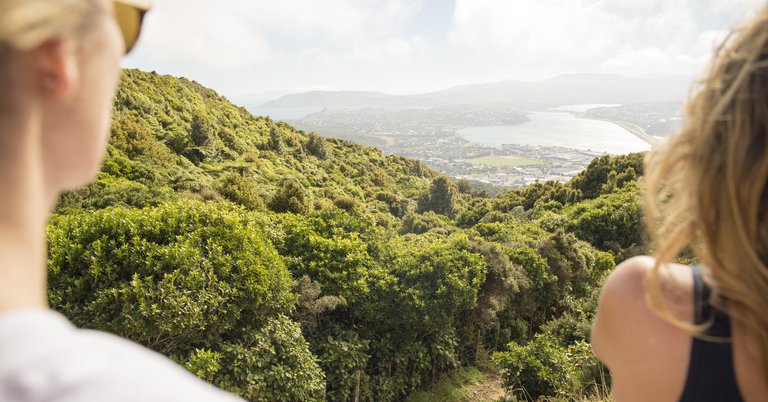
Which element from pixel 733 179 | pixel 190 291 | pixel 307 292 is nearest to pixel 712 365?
pixel 733 179

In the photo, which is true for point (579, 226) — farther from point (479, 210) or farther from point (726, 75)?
point (726, 75)

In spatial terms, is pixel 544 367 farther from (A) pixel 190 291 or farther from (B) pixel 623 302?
(B) pixel 623 302

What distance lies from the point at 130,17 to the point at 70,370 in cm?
68

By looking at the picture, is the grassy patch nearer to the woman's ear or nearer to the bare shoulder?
the bare shoulder

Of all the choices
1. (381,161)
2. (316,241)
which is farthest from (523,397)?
(381,161)

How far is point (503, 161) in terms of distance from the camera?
2891 inches

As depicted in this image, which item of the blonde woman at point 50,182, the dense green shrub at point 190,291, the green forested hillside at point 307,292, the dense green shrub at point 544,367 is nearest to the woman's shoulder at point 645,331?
the blonde woman at point 50,182

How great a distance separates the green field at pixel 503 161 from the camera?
222 feet

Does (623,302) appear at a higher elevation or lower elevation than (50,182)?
lower

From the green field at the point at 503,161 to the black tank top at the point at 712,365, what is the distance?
6680 centimetres

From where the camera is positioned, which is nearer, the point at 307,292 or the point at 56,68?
the point at 56,68

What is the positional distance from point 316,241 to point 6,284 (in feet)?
25.8

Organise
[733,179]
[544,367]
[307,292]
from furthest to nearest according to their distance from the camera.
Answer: [307,292] < [544,367] < [733,179]

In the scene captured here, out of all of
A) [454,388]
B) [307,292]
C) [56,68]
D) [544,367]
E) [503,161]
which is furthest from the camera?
[503,161]
